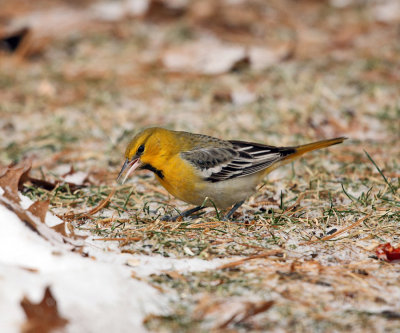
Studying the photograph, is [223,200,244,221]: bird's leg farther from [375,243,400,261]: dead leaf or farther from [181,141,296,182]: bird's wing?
[375,243,400,261]: dead leaf

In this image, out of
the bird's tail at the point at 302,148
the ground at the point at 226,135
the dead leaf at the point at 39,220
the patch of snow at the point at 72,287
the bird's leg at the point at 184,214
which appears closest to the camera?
the patch of snow at the point at 72,287

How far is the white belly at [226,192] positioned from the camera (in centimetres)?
463

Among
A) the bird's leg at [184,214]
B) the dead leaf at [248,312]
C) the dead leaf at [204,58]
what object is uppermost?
the dead leaf at [204,58]

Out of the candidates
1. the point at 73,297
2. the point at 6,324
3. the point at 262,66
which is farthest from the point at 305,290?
the point at 262,66

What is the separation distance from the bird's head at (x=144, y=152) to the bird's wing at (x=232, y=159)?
0.19m

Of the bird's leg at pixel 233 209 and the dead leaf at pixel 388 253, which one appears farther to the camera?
the bird's leg at pixel 233 209

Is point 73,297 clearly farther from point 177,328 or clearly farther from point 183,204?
point 183,204

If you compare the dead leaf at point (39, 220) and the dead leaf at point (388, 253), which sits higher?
the dead leaf at point (39, 220)

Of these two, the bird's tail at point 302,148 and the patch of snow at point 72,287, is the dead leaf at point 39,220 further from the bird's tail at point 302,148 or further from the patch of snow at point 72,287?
the bird's tail at point 302,148

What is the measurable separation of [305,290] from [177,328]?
2.73ft

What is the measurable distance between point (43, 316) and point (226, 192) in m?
2.18

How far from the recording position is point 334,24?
37.5ft

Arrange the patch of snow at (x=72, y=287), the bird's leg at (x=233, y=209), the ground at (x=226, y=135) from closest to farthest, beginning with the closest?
the patch of snow at (x=72, y=287)
the ground at (x=226, y=135)
the bird's leg at (x=233, y=209)

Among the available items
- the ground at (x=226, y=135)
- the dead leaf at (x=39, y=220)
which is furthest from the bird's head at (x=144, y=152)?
the dead leaf at (x=39, y=220)
